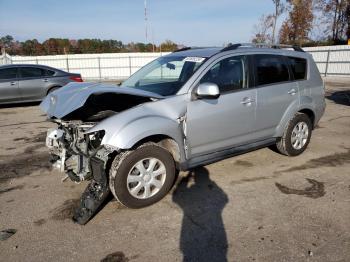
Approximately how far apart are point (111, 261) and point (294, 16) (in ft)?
124

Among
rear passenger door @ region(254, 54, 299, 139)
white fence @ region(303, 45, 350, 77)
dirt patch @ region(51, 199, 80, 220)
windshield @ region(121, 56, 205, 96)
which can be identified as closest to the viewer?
dirt patch @ region(51, 199, 80, 220)

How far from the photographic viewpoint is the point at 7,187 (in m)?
4.36

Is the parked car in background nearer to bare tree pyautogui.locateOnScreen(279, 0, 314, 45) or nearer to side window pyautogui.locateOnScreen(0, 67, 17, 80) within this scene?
side window pyautogui.locateOnScreen(0, 67, 17, 80)

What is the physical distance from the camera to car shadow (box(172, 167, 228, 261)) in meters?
2.87

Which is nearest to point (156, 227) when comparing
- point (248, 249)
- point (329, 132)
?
point (248, 249)

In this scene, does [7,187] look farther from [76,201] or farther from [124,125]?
[124,125]

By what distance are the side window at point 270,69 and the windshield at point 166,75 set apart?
971mm

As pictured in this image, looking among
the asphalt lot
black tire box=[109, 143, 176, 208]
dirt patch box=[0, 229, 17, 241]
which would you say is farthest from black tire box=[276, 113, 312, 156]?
dirt patch box=[0, 229, 17, 241]

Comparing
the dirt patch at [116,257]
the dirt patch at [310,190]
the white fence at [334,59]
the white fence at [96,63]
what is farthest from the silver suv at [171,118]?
the white fence at [96,63]

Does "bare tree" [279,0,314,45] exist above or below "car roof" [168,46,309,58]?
above

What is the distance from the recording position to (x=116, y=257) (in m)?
2.82

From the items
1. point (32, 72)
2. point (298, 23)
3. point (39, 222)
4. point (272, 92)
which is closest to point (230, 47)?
point (272, 92)

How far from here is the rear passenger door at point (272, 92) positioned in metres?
4.57

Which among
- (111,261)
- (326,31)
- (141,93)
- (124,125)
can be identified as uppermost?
(326,31)
